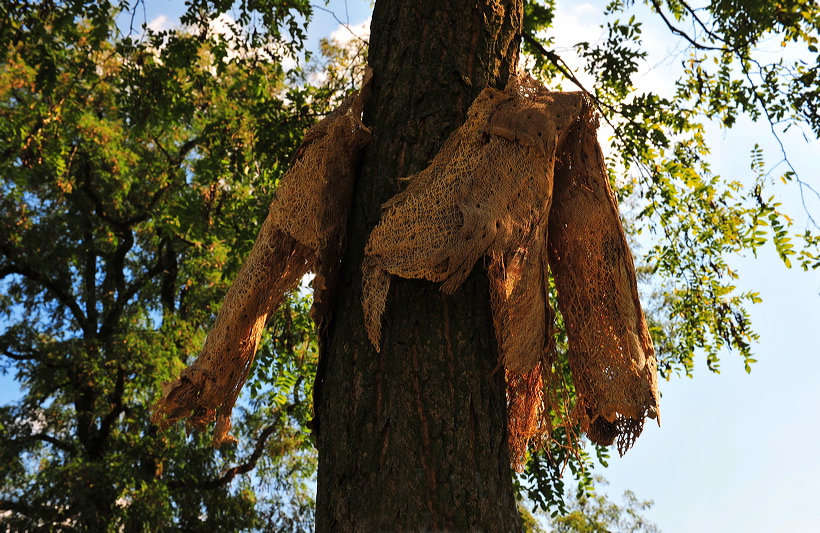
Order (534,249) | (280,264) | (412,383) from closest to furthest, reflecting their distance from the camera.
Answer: (412,383)
(534,249)
(280,264)

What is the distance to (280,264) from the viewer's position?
2.00 meters

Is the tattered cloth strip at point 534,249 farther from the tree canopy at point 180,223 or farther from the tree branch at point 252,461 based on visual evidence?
the tree branch at point 252,461

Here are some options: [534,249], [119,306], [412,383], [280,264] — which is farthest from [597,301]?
[119,306]

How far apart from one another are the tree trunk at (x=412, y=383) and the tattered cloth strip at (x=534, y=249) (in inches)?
2.3

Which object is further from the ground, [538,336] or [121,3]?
[121,3]

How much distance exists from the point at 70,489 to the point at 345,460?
8.11 metres

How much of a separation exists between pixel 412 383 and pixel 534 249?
470 mm

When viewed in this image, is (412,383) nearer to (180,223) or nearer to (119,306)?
(180,223)

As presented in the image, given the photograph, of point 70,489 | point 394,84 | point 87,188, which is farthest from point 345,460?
point 87,188

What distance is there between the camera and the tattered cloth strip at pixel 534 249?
1.75 meters

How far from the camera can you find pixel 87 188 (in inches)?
426

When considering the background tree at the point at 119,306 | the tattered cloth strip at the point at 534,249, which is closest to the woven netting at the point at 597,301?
the tattered cloth strip at the point at 534,249

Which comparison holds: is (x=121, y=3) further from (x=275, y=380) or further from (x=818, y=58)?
(x=818, y=58)

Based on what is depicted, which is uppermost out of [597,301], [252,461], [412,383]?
[252,461]
